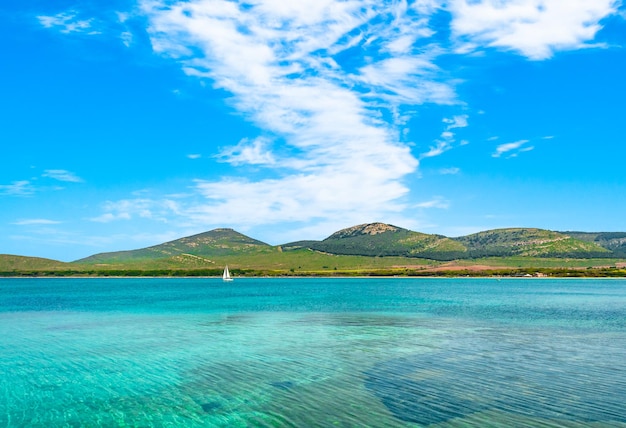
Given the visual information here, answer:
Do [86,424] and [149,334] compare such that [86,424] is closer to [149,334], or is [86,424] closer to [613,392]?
[613,392]

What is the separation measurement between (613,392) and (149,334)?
3317 cm

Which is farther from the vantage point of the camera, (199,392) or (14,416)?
(199,392)

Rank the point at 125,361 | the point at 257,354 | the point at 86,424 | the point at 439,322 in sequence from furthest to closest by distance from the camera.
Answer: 1. the point at 439,322
2. the point at 257,354
3. the point at 125,361
4. the point at 86,424

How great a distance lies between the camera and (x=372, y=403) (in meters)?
19.7

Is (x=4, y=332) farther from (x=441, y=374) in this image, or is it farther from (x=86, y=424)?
(x=441, y=374)

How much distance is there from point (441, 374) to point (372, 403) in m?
6.32

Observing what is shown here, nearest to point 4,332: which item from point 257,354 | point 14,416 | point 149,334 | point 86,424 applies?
point 149,334

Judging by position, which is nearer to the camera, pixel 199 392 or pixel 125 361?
pixel 199 392

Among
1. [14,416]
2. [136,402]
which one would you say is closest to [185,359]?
[136,402]

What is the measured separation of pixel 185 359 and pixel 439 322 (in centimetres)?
2773

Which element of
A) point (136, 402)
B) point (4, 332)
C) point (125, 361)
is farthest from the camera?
point (4, 332)

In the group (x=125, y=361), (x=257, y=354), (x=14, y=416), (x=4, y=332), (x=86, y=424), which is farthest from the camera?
(x=4, y=332)

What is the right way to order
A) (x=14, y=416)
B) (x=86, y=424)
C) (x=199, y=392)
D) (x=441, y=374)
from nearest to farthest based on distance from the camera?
(x=86, y=424)
(x=14, y=416)
(x=199, y=392)
(x=441, y=374)

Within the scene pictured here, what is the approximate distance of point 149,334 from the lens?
4147cm
